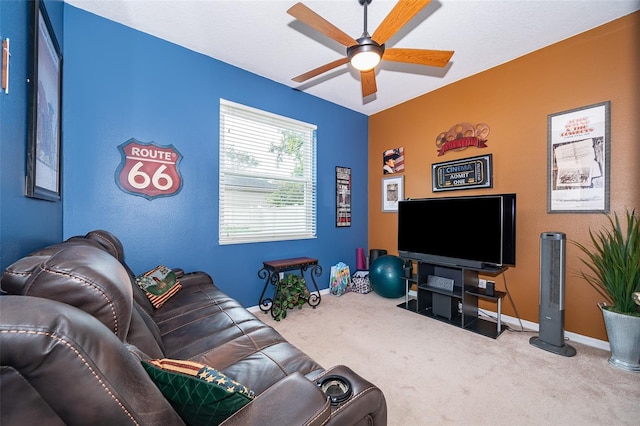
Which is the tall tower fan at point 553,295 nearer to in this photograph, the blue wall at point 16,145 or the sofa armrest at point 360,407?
the sofa armrest at point 360,407

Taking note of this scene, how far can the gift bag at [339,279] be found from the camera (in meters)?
3.86

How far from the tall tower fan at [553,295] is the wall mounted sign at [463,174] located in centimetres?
97

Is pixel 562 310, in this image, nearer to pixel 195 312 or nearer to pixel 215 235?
pixel 195 312

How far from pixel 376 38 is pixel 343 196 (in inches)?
96.7

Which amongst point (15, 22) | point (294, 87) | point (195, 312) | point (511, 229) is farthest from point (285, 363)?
point (294, 87)

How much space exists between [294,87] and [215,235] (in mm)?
2226

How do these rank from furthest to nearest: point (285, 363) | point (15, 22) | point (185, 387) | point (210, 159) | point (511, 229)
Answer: point (210, 159) → point (511, 229) → point (285, 363) → point (15, 22) → point (185, 387)

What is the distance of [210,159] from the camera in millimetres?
2918

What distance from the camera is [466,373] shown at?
2004 mm

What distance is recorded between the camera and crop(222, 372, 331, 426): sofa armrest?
0.73 m

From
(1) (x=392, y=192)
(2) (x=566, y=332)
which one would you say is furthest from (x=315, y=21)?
(2) (x=566, y=332)

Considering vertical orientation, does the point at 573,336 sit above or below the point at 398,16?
below

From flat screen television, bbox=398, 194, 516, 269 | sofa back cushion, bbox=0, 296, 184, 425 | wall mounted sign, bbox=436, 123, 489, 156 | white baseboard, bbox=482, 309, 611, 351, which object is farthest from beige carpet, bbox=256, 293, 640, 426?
wall mounted sign, bbox=436, 123, 489, 156

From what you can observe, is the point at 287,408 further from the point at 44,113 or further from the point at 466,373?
the point at 44,113
